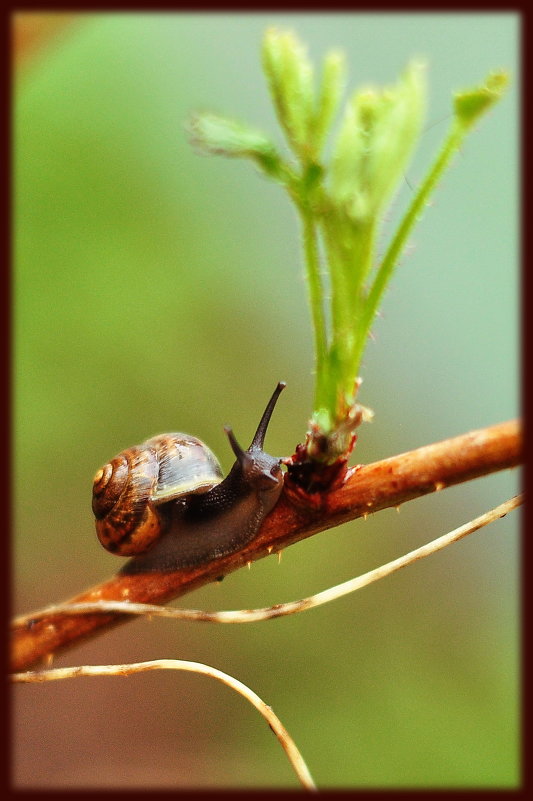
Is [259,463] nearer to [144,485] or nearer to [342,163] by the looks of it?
[144,485]

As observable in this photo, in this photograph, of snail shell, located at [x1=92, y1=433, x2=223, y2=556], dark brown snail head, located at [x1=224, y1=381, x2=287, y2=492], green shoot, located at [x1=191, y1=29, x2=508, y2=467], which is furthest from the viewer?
snail shell, located at [x1=92, y1=433, x2=223, y2=556]

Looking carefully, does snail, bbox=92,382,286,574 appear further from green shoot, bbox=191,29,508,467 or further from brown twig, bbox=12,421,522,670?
green shoot, bbox=191,29,508,467

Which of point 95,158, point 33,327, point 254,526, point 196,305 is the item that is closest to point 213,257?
point 196,305

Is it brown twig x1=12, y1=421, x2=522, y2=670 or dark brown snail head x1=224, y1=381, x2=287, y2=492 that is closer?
brown twig x1=12, y1=421, x2=522, y2=670

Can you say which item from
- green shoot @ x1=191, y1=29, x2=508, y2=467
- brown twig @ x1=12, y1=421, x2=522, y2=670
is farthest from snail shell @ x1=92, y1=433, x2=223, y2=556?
green shoot @ x1=191, y1=29, x2=508, y2=467

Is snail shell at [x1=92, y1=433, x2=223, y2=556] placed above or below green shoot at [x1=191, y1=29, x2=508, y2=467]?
below

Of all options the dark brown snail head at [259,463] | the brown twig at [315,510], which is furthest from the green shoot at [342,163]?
the dark brown snail head at [259,463]
